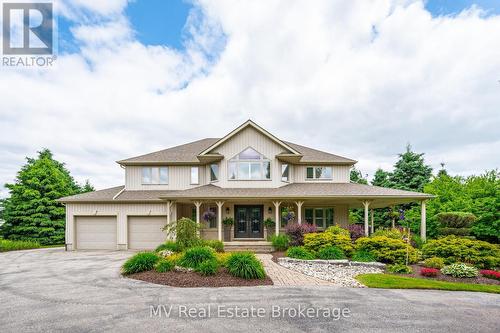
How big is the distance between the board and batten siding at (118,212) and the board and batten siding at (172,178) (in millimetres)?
2006

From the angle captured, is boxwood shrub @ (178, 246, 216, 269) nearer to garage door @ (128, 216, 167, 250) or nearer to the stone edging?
the stone edging

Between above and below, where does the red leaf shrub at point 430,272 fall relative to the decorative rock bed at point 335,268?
above

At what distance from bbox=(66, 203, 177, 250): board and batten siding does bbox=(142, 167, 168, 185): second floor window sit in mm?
2281

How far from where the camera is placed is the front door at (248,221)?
16891 millimetres

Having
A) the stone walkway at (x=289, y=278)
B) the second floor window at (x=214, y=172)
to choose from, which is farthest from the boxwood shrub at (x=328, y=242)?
the second floor window at (x=214, y=172)

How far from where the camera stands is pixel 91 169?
36.7 m

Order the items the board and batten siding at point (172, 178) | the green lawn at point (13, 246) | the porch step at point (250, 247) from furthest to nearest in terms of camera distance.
Answer: the board and batten siding at point (172, 178) → the green lawn at point (13, 246) → the porch step at point (250, 247)

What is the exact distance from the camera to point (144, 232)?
643 inches

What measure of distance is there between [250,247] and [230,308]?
30.0ft

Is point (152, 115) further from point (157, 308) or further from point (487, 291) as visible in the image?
point (487, 291)

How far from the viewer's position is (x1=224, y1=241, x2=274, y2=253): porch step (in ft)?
47.7

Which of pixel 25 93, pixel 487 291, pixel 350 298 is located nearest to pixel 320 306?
pixel 350 298

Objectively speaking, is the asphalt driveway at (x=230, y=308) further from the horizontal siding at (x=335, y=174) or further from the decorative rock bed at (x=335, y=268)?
the horizontal siding at (x=335, y=174)

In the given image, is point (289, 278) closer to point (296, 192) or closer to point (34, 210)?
point (296, 192)
